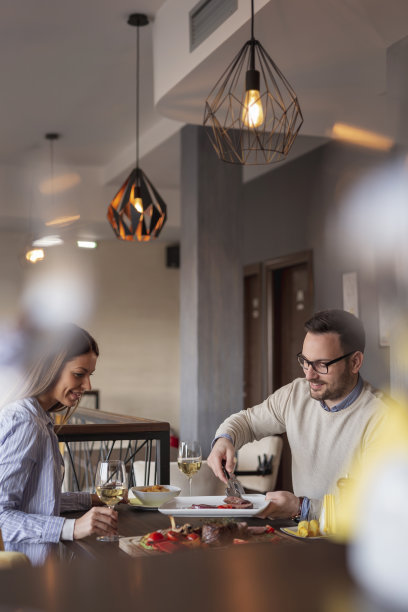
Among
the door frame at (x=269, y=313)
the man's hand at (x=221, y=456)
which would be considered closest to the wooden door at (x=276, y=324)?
the door frame at (x=269, y=313)

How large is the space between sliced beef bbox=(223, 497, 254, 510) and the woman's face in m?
0.54

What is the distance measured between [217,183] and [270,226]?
1.71 metres

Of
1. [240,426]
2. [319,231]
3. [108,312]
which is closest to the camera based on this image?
[240,426]

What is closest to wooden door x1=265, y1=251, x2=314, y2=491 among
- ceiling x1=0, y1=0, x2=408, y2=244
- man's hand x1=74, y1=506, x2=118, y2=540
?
ceiling x1=0, y1=0, x2=408, y2=244

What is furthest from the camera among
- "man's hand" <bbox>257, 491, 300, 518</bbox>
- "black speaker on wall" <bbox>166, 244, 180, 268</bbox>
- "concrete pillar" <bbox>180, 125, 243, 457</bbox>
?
"black speaker on wall" <bbox>166, 244, 180, 268</bbox>

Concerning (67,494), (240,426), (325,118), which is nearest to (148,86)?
(325,118)

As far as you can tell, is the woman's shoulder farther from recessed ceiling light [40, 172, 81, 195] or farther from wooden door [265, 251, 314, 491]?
recessed ceiling light [40, 172, 81, 195]

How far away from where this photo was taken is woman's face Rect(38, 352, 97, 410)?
2084 mm

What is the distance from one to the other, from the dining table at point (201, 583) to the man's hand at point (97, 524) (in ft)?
4.12

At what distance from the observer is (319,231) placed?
19.5 feet

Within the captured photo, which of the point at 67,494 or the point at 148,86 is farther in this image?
the point at 148,86

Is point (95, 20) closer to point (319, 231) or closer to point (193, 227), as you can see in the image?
point (193, 227)

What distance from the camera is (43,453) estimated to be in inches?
76.7

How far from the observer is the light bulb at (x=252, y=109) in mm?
2471
